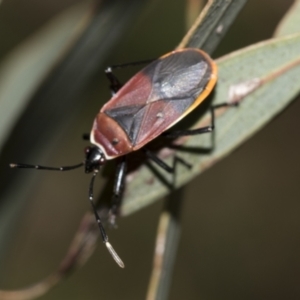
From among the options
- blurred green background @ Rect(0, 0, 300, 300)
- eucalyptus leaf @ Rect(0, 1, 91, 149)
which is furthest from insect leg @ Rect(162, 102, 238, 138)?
blurred green background @ Rect(0, 0, 300, 300)

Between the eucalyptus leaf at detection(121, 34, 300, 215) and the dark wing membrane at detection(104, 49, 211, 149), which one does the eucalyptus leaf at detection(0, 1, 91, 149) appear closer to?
the dark wing membrane at detection(104, 49, 211, 149)

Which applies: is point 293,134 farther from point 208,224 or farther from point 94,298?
point 94,298

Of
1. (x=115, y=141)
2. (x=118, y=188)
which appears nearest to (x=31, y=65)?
(x=115, y=141)

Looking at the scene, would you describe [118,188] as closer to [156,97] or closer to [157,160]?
[157,160]

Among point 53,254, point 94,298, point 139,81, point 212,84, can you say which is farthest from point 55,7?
point 212,84

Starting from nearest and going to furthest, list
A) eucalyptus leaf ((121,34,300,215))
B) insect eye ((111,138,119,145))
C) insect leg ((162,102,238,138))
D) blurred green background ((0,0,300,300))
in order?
eucalyptus leaf ((121,34,300,215))
insect leg ((162,102,238,138))
insect eye ((111,138,119,145))
blurred green background ((0,0,300,300))

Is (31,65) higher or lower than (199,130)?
higher

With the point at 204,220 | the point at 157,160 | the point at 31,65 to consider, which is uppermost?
the point at 31,65
